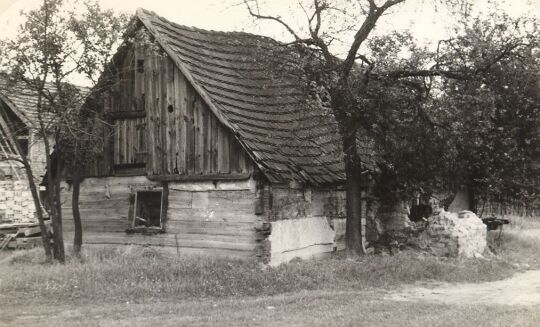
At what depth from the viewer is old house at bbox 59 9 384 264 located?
1362 cm

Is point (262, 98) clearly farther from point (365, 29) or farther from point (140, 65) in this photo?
point (365, 29)

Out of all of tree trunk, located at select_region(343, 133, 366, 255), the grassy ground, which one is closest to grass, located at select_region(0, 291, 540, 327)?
the grassy ground

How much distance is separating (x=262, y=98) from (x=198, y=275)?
18.7 feet

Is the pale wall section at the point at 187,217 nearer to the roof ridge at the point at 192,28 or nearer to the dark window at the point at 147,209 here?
the dark window at the point at 147,209

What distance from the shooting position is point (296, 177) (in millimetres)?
14078

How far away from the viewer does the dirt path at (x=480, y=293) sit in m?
10.8

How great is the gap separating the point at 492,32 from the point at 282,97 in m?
5.75

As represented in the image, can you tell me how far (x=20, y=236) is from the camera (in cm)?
1909

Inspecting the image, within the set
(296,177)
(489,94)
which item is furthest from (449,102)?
(296,177)

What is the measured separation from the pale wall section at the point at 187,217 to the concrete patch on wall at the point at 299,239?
0.58 meters

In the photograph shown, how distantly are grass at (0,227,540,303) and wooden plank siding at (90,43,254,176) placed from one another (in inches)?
86.7

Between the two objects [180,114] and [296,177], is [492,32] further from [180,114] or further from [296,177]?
[180,114]

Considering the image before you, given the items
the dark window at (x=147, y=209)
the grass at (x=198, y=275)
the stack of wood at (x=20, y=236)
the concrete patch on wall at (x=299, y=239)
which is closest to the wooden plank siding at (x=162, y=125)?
the dark window at (x=147, y=209)

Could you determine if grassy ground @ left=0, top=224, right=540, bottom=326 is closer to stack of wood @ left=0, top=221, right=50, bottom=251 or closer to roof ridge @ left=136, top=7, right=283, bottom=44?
stack of wood @ left=0, top=221, right=50, bottom=251
